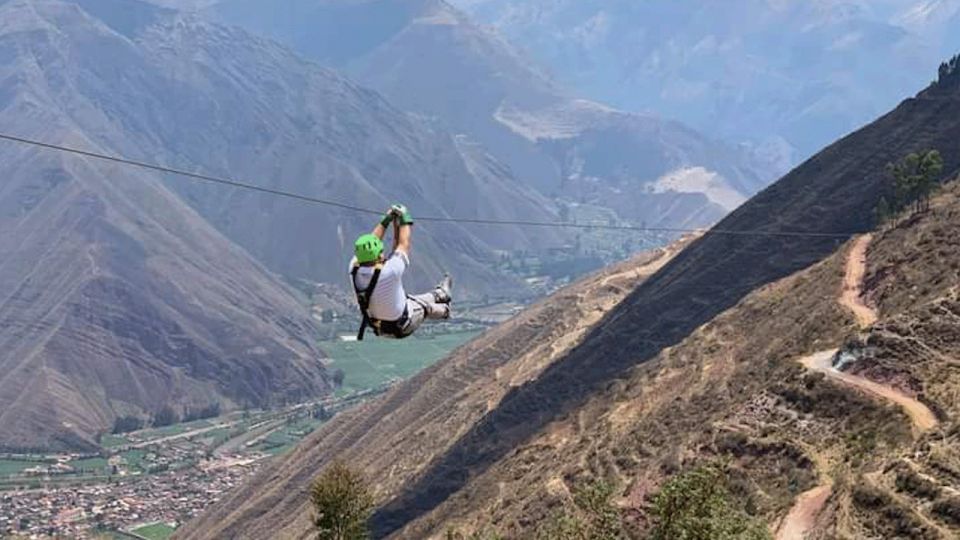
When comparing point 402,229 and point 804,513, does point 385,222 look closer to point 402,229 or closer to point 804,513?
point 402,229

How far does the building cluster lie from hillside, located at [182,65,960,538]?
43.8 m

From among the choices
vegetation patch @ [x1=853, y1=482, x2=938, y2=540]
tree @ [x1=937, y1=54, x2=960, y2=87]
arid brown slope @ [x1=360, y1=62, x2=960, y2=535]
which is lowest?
vegetation patch @ [x1=853, y1=482, x2=938, y2=540]

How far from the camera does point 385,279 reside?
18516 millimetres

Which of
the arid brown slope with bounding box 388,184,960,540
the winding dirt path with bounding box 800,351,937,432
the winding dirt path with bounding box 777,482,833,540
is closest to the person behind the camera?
the arid brown slope with bounding box 388,184,960,540

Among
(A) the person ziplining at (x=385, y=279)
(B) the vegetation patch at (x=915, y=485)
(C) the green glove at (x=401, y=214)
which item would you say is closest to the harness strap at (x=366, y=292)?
(A) the person ziplining at (x=385, y=279)

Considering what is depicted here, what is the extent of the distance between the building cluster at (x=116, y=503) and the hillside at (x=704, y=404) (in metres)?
43.8

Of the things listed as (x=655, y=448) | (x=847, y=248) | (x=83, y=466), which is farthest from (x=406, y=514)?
(x=83, y=466)

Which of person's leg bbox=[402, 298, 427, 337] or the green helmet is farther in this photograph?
person's leg bbox=[402, 298, 427, 337]

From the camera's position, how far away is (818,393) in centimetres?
4100

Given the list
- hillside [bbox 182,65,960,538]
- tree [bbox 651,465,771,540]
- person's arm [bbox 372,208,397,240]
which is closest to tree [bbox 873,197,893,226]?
hillside [bbox 182,65,960,538]

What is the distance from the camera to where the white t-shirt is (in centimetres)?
1850

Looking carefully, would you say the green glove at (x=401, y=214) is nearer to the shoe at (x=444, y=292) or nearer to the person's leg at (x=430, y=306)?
the person's leg at (x=430, y=306)

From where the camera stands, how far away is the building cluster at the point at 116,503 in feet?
452

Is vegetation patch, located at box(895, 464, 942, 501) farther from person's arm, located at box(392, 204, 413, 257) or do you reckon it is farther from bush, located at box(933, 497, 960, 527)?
person's arm, located at box(392, 204, 413, 257)
